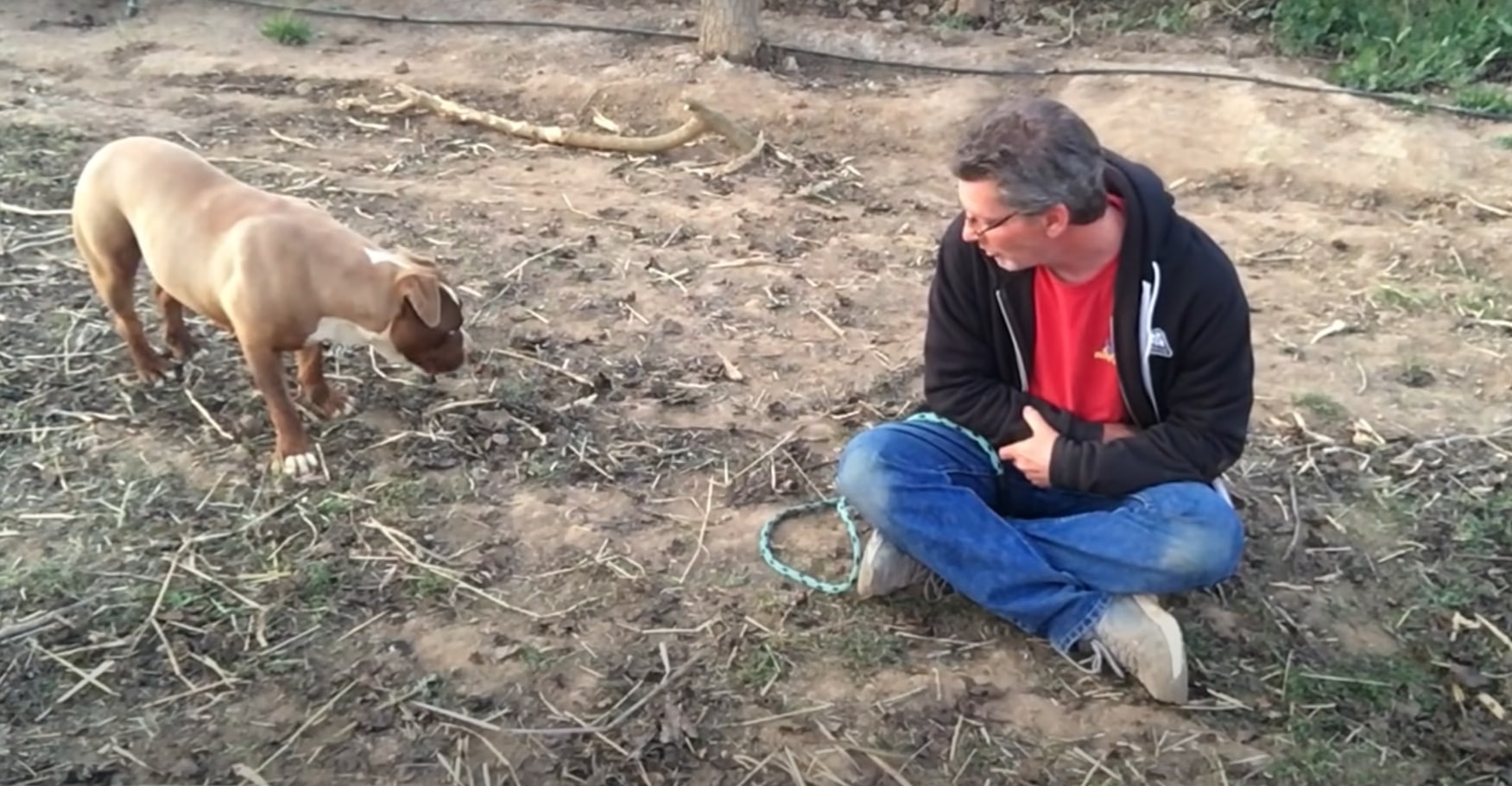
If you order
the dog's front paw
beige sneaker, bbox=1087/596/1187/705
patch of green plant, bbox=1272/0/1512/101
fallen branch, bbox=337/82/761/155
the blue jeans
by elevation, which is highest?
patch of green plant, bbox=1272/0/1512/101

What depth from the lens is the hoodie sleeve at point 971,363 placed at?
12.1ft

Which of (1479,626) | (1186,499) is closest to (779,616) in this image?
(1186,499)

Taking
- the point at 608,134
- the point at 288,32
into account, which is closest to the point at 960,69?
the point at 608,134

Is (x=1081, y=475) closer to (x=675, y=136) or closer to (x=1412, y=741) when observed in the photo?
(x=1412, y=741)

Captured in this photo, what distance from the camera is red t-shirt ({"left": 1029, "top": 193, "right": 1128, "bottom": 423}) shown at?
3.60 meters

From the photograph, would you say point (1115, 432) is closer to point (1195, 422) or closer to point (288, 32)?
point (1195, 422)

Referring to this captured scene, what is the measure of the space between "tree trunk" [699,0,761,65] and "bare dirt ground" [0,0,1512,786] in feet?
2.94

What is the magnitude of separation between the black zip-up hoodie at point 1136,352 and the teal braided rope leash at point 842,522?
10cm

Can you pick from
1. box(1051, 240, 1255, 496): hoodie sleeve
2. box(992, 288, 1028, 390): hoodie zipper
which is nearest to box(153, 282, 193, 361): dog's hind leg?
box(992, 288, 1028, 390): hoodie zipper

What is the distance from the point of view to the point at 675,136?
24.8 feet

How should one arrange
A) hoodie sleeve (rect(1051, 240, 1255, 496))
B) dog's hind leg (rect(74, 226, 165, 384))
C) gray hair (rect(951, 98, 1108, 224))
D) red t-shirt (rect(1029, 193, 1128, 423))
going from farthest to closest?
dog's hind leg (rect(74, 226, 165, 384)) → red t-shirt (rect(1029, 193, 1128, 423)) → hoodie sleeve (rect(1051, 240, 1255, 496)) → gray hair (rect(951, 98, 1108, 224))

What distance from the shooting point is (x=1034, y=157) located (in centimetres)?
323

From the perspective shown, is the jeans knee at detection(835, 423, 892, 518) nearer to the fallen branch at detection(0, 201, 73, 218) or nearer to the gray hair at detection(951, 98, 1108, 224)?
the gray hair at detection(951, 98, 1108, 224)

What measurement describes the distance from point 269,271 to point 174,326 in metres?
1.02
